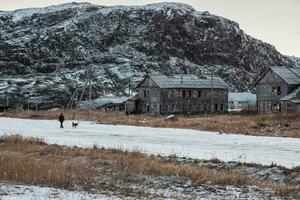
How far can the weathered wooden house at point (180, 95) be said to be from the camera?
101 m

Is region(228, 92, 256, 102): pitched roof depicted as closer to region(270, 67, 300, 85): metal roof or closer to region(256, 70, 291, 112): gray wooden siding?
region(256, 70, 291, 112): gray wooden siding

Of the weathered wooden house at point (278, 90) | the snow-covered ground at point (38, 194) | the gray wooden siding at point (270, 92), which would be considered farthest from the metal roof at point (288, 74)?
the snow-covered ground at point (38, 194)

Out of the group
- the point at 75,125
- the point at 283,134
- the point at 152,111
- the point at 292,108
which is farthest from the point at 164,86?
the point at 283,134

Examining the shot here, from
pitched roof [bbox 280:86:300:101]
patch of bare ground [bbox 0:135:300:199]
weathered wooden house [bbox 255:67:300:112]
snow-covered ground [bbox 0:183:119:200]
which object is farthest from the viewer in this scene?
weathered wooden house [bbox 255:67:300:112]

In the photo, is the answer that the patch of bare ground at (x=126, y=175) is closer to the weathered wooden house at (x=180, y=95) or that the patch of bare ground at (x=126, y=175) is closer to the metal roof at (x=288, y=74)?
the metal roof at (x=288, y=74)

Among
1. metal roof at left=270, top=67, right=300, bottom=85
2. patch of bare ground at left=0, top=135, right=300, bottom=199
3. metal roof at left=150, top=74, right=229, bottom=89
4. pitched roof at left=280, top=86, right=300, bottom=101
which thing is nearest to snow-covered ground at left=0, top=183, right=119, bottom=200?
patch of bare ground at left=0, top=135, right=300, bottom=199

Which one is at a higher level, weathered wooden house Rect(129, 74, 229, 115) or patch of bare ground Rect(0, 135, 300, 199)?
weathered wooden house Rect(129, 74, 229, 115)

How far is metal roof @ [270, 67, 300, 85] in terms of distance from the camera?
84.7 metres

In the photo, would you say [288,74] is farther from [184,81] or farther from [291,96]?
[184,81]

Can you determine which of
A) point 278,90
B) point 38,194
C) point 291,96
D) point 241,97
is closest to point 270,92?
point 278,90

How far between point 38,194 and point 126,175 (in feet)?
18.5

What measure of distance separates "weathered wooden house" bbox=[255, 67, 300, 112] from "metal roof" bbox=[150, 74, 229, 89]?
16549mm

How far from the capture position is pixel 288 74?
86.6 meters

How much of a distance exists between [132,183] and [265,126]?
36.1 metres
